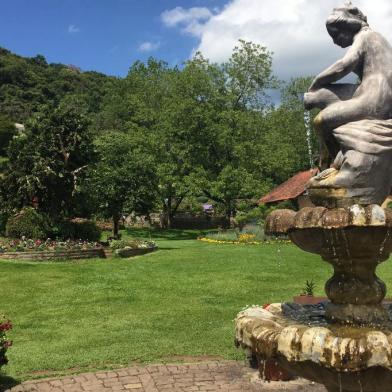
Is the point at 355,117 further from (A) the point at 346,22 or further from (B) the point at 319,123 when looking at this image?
Answer: (A) the point at 346,22

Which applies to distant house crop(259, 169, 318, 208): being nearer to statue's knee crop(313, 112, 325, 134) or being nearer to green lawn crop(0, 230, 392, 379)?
green lawn crop(0, 230, 392, 379)

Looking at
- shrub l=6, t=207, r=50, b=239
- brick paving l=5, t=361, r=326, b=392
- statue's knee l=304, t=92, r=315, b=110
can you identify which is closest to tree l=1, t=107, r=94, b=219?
shrub l=6, t=207, r=50, b=239

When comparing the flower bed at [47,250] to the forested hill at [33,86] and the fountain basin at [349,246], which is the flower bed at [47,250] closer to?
the fountain basin at [349,246]

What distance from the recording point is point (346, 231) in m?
4.67

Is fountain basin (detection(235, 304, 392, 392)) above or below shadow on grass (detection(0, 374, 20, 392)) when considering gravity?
above

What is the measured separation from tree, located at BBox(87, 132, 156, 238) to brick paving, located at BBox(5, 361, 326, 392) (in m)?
19.8

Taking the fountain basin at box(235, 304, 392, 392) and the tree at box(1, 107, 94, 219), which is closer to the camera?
the fountain basin at box(235, 304, 392, 392)

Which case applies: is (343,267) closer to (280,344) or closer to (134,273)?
(280,344)

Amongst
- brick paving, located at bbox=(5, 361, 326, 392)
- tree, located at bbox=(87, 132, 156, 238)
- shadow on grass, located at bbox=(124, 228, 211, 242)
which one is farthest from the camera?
shadow on grass, located at bbox=(124, 228, 211, 242)

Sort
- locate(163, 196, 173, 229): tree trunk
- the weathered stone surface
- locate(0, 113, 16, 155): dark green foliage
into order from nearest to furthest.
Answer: the weathered stone surface < locate(163, 196, 173, 229): tree trunk < locate(0, 113, 16, 155): dark green foliage

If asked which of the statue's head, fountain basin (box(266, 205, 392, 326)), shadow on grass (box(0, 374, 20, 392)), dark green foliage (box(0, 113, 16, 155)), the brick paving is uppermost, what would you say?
dark green foliage (box(0, 113, 16, 155))

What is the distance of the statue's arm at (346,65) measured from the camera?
5.76 meters

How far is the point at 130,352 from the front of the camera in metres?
9.16

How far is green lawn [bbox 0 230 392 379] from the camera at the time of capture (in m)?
9.22
